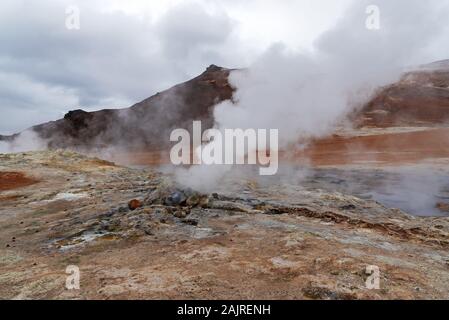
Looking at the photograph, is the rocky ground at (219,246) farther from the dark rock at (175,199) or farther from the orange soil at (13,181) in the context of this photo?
the orange soil at (13,181)

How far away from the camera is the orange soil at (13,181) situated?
14.8 meters

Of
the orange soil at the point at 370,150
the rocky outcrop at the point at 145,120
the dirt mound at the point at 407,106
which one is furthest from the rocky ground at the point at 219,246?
the rocky outcrop at the point at 145,120

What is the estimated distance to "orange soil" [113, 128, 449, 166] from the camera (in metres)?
21.8

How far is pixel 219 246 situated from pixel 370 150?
20500 mm

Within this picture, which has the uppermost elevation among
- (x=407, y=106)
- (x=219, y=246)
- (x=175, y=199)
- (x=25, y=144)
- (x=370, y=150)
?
(x=407, y=106)

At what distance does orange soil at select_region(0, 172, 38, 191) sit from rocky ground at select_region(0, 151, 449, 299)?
276cm

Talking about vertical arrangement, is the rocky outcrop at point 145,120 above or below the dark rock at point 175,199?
above

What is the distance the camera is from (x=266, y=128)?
1412 centimetres

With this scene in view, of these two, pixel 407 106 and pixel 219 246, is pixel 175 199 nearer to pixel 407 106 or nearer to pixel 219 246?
pixel 219 246

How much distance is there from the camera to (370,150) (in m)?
25.3

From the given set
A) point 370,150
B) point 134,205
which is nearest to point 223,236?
point 134,205

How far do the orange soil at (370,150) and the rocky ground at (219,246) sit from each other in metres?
11.1
